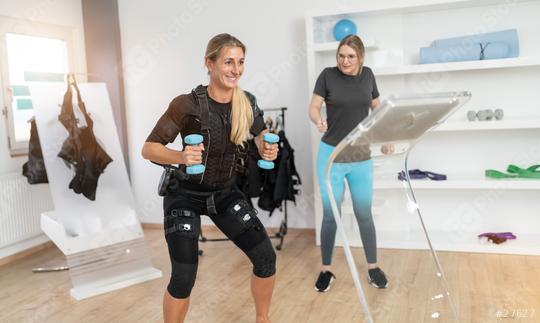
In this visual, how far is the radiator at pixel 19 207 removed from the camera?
12.8 ft

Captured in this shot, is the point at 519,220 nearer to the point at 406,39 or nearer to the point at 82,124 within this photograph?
the point at 406,39

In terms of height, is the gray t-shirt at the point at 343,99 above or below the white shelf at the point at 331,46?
below

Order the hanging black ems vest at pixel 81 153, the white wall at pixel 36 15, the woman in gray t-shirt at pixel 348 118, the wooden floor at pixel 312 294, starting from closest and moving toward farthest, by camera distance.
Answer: the wooden floor at pixel 312 294, the woman in gray t-shirt at pixel 348 118, the hanging black ems vest at pixel 81 153, the white wall at pixel 36 15

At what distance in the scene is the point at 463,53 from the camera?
3760mm

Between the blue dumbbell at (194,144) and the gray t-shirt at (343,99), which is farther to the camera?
the gray t-shirt at (343,99)

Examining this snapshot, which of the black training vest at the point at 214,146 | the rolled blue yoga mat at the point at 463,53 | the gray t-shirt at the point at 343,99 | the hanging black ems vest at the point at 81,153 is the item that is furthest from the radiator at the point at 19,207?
the rolled blue yoga mat at the point at 463,53

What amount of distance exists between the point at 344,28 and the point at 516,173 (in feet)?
5.35

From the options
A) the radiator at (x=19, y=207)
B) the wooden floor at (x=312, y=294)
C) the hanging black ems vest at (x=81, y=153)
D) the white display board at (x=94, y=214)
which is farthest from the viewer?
the radiator at (x=19, y=207)

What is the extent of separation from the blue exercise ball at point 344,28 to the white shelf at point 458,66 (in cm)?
36

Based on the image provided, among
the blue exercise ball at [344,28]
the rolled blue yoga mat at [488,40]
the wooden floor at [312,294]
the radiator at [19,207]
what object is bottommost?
the wooden floor at [312,294]

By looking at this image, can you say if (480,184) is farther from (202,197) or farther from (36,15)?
(36,15)

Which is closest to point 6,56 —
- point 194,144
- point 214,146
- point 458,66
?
point 214,146

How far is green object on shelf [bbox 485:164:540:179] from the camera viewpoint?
3.71 m

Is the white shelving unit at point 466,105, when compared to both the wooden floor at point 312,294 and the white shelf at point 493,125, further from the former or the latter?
the wooden floor at point 312,294
